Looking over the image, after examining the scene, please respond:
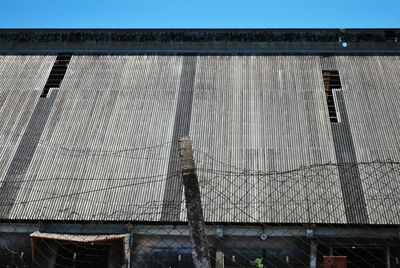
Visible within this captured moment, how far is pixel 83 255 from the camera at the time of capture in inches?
581

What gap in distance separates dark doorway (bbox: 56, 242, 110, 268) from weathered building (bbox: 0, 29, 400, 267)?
7cm

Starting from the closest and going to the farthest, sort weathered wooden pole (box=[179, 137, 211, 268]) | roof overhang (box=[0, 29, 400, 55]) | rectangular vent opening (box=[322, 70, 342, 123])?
weathered wooden pole (box=[179, 137, 211, 268]) → rectangular vent opening (box=[322, 70, 342, 123]) → roof overhang (box=[0, 29, 400, 55])

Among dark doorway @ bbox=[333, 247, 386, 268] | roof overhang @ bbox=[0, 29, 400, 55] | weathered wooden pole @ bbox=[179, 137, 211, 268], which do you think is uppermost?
roof overhang @ bbox=[0, 29, 400, 55]

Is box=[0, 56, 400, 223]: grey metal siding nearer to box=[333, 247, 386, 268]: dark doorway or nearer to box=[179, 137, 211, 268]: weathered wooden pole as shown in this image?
box=[333, 247, 386, 268]: dark doorway

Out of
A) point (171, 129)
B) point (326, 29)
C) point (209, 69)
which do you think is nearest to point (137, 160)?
point (171, 129)

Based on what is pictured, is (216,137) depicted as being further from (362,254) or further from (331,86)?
(362,254)

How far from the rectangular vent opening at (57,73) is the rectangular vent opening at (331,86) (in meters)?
11.2

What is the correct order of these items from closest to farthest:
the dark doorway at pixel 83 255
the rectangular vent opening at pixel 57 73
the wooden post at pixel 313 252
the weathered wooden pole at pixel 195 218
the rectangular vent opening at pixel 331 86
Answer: the weathered wooden pole at pixel 195 218
the wooden post at pixel 313 252
the dark doorway at pixel 83 255
the rectangular vent opening at pixel 331 86
the rectangular vent opening at pixel 57 73

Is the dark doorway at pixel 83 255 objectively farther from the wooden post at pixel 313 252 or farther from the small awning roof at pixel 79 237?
the wooden post at pixel 313 252

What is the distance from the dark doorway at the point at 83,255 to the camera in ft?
47.8

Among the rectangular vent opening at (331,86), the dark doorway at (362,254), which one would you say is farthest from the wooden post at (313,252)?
the rectangular vent opening at (331,86)

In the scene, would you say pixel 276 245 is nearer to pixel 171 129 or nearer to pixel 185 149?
pixel 171 129

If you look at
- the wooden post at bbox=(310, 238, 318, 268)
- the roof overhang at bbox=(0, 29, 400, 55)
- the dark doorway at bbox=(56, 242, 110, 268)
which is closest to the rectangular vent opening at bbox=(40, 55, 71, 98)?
the roof overhang at bbox=(0, 29, 400, 55)

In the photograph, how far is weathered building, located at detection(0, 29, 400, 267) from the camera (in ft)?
45.0
